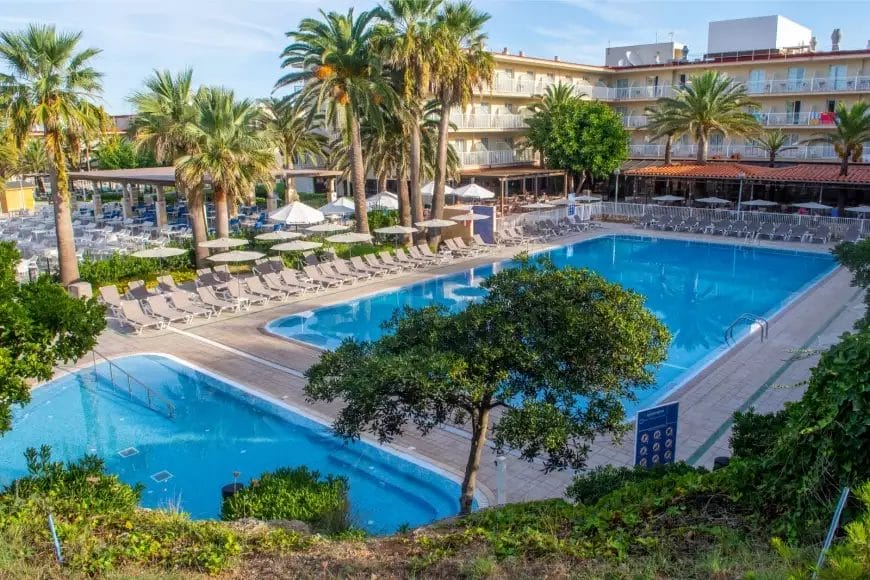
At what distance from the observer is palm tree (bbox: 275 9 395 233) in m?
25.3

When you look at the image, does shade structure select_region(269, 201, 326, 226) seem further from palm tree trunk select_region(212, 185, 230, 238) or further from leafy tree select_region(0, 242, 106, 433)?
leafy tree select_region(0, 242, 106, 433)

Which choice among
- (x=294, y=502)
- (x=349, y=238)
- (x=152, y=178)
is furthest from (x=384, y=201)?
(x=294, y=502)

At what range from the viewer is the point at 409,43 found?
25.4 metres

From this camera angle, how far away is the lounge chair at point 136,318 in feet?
60.6

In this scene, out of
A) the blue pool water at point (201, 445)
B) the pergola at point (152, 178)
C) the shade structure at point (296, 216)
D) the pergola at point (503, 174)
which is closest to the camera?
the blue pool water at point (201, 445)

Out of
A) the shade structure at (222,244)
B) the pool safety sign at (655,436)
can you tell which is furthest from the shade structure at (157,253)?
the pool safety sign at (655,436)

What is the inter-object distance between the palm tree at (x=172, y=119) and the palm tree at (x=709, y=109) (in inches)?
1001

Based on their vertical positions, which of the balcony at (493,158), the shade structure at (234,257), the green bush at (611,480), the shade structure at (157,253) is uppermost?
the balcony at (493,158)

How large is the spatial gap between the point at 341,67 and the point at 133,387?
49.1 feet

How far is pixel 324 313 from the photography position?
2123cm

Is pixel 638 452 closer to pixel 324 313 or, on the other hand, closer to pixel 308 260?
pixel 324 313

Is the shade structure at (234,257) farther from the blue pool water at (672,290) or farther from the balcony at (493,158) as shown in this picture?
the balcony at (493,158)

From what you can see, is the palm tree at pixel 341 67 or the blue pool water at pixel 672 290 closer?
the blue pool water at pixel 672 290

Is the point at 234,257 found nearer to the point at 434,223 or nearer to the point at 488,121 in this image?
the point at 434,223
